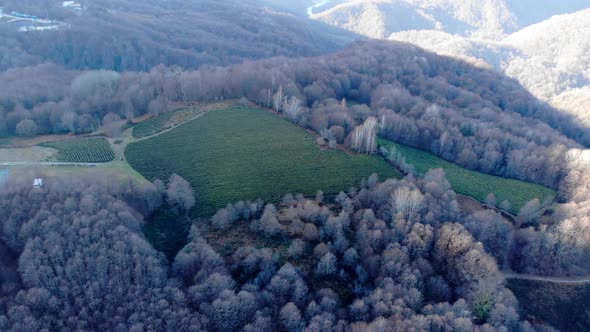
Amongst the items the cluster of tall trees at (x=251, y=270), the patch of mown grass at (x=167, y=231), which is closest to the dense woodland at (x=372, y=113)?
the cluster of tall trees at (x=251, y=270)

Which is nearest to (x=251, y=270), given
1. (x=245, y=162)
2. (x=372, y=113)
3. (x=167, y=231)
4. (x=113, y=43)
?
(x=167, y=231)

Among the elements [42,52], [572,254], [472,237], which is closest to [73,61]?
[42,52]

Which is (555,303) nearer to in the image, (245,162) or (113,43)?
(245,162)

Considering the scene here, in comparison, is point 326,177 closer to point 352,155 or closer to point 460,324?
point 352,155

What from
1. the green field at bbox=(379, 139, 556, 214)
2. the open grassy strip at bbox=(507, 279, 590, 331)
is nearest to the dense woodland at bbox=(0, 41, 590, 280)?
the open grassy strip at bbox=(507, 279, 590, 331)

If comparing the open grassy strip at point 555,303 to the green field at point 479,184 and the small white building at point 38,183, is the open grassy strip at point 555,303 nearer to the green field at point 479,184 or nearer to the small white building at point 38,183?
the green field at point 479,184
